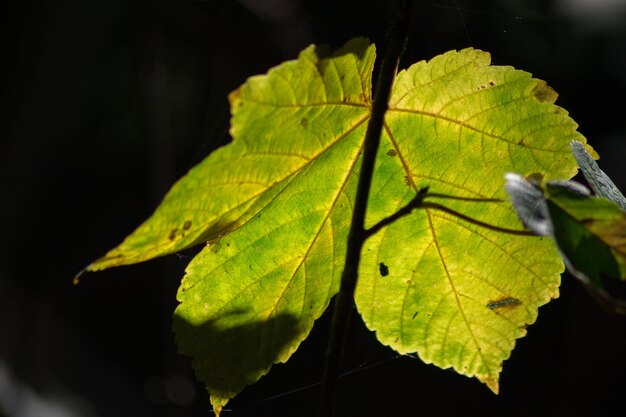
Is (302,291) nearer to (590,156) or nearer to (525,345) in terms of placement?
(590,156)

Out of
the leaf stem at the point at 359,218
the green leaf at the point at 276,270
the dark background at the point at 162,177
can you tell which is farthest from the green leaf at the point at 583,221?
the dark background at the point at 162,177

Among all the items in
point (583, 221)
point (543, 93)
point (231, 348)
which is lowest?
point (231, 348)

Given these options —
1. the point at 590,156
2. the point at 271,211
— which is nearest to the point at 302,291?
the point at 271,211

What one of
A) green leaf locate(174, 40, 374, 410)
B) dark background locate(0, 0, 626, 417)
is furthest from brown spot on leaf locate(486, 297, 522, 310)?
dark background locate(0, 0, 626, 417)

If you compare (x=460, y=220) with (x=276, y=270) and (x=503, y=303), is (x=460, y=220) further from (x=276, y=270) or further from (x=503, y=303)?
(x=276, y=270)

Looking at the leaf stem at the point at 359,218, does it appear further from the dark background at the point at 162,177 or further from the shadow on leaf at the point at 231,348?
the dark background at the point at 162,177

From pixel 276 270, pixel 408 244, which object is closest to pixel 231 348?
pixel 276 270

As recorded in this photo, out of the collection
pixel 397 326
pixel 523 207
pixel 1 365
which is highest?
pixel 523 207
